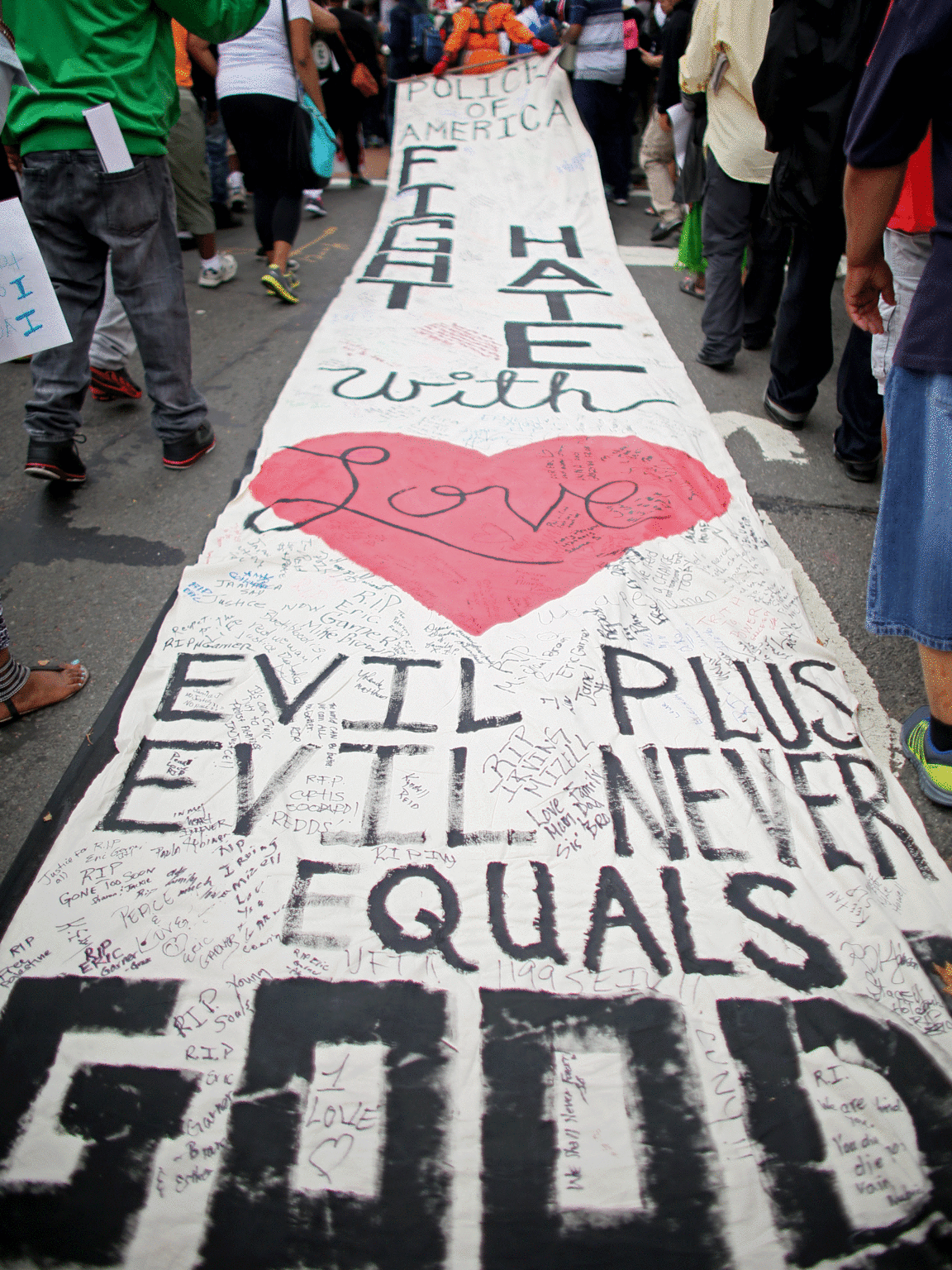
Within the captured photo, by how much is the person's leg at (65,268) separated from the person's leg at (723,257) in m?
2.44

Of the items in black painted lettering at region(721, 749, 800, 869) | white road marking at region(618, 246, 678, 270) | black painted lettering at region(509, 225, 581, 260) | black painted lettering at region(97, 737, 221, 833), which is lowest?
black painted lettering at region(97, 737, 221, 833)

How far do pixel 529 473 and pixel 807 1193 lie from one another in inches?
77.7

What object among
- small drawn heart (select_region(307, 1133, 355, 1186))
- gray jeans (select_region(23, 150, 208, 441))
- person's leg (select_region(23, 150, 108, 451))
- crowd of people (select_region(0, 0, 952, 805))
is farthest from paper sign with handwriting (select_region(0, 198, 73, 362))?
small drawn heart (select_region(307, 1133, 355, 1186))

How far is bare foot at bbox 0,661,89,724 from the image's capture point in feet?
5.88

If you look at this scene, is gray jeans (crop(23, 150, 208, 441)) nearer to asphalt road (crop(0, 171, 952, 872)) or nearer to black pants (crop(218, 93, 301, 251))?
asphalt road (crop(0, 171, 952, 872))

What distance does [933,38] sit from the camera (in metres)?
1.24

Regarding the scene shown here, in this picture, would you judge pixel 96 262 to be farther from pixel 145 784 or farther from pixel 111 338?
pixel 145 784

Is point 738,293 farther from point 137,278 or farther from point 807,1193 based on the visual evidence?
point 807,1193

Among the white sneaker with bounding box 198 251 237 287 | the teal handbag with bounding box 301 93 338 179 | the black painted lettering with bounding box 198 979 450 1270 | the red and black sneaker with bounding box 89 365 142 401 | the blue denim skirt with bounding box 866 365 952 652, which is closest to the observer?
the black painted lettering with bounding box 198 979 450 1270

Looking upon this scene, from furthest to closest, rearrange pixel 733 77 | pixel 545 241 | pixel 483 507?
1. pixel 545 241
2. pixel 733 77
3. pixel 483 507

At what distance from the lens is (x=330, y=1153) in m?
1.09

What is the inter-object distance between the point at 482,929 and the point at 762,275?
3377 millimetres

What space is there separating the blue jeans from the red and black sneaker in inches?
160

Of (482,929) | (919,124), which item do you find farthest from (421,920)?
(919,124)
